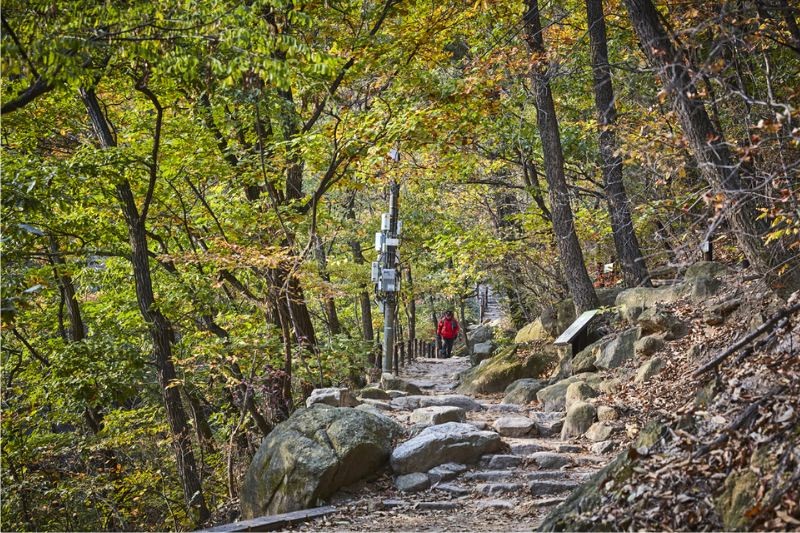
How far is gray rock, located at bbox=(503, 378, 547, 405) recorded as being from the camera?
11375 millimetres

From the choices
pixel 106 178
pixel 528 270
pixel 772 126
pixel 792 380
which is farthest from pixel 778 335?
pixel 528 270

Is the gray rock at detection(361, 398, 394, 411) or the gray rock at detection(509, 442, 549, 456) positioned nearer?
the gray rock at detection(509, 442, 549, 456)

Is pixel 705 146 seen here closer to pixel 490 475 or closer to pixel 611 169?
pixel 490 475

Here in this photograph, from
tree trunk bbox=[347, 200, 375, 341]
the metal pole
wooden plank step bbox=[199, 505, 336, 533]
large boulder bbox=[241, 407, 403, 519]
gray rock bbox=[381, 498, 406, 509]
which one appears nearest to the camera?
wooden plank step bbox=[199, 505, 336, 533]

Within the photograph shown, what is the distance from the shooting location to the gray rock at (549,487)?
685 centimetres

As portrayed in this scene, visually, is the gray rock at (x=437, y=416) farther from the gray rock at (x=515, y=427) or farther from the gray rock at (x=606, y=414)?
the gray rock at (x=606, y=414)

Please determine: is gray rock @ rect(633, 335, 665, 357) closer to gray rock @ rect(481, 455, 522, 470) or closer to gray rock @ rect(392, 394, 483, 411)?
gray rock @ rect(392, 394, 483, 411)

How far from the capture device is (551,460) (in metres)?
7.62

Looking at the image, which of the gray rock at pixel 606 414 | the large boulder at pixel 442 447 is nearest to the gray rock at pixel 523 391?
the gray rock at pixel 606 414

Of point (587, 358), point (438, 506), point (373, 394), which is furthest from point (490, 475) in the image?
point (587, 358)

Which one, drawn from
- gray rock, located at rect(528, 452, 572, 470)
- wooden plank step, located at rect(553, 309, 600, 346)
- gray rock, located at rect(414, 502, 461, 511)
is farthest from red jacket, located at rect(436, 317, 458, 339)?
gray rock, located at rect(414, 502, 461, 511)

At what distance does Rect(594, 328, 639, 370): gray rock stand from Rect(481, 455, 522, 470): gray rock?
2941mm

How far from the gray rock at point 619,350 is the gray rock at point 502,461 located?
2.94 meters

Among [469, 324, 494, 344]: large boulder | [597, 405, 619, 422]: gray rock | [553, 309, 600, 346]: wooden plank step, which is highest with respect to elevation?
[553, 309, 600, 346]: wooden plank step
